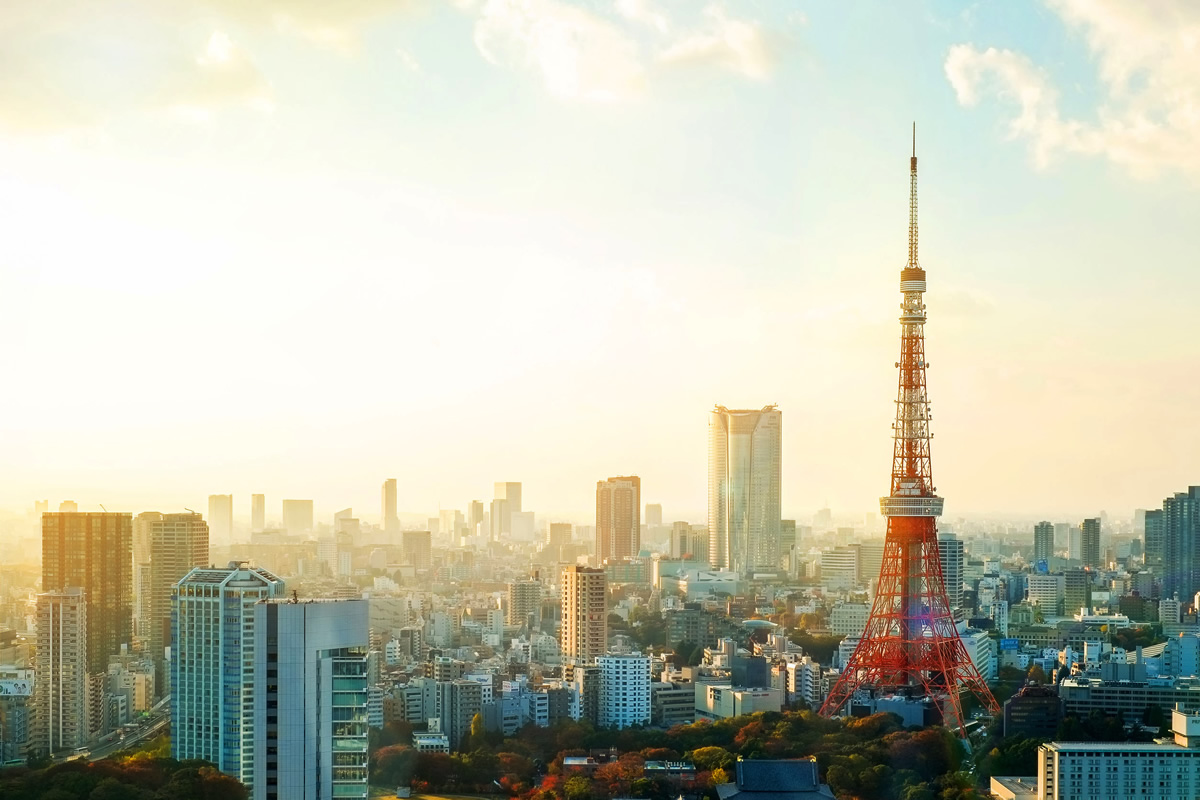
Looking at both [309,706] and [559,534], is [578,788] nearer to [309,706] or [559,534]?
[309,706]

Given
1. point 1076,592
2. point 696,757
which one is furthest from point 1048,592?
point 696,757

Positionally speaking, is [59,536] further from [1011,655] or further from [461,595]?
[1011,655]

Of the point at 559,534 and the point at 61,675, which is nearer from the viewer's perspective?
the point at 61,675

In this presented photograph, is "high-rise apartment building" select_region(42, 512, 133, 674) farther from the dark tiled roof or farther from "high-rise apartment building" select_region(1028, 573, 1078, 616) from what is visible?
"high-rise apartment building" select_region(1028, 573, 1078, 616)

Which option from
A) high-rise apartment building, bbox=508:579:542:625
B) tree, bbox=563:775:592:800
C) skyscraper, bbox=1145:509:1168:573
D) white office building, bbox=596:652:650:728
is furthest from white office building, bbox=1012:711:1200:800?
skyscraper, bbox=1145:509:1168:573

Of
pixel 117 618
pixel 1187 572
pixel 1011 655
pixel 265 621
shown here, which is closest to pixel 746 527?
pixel 1187 572

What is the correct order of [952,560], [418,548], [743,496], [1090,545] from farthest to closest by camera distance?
[743,496] → [1090,545] → [952,560] → [418,548]

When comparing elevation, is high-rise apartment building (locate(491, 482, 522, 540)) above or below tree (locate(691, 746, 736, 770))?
above
